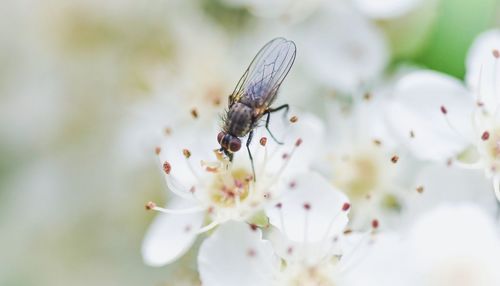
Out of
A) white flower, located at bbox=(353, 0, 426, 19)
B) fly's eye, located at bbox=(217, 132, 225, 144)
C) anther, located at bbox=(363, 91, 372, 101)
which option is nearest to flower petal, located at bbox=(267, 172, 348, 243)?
fly's eye, located at bbox=(217, 132, 225, 144)

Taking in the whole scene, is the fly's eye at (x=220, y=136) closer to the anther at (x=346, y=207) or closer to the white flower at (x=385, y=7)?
the anther at (x=346, y=207)

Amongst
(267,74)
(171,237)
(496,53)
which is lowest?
(171,237)

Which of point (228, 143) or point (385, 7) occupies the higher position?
point (385, 7)

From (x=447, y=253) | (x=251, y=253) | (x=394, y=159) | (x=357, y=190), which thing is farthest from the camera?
(x=357, y=190)

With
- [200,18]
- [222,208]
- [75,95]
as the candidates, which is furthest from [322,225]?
Answer: [75,95]

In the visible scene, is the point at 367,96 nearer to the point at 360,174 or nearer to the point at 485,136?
the point at 360,174

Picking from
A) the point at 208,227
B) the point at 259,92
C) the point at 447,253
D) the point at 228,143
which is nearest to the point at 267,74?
the point at 259,92

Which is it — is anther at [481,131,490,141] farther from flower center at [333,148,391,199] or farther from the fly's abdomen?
the fly's abdomen
